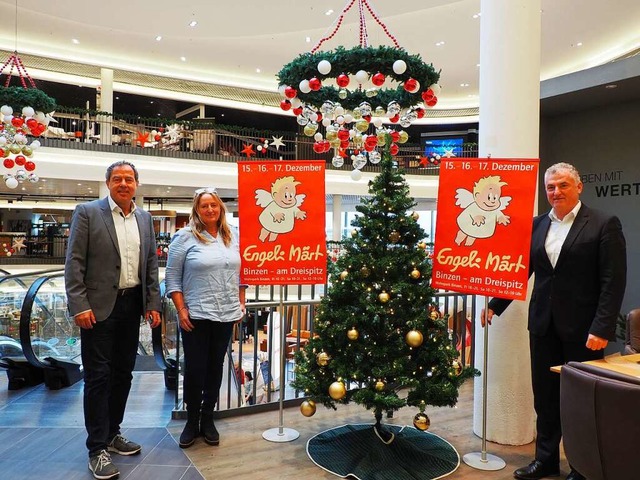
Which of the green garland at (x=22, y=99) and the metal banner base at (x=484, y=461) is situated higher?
the green garland at (x=22, y=99)

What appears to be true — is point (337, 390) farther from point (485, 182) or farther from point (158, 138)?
point (158, 138)

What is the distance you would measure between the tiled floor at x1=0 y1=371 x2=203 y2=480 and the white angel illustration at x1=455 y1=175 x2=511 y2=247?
2.05 meters

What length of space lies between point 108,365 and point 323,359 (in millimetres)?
1218

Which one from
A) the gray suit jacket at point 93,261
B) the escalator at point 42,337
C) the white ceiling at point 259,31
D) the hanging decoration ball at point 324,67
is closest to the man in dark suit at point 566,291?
the gray suit jacket at point 93,261

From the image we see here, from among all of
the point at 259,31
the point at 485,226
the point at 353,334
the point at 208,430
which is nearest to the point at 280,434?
the point at 208,430

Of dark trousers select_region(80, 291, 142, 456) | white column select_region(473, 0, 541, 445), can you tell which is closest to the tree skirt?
white column select_region(473, 0, 541, 445)

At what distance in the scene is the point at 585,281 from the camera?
→ 2621mm

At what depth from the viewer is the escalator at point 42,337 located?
4.11m

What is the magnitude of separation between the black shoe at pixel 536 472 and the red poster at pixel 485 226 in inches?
38.0

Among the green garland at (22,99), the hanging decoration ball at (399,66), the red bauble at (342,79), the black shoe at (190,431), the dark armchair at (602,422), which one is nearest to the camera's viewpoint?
the dark armchair at (602,422)

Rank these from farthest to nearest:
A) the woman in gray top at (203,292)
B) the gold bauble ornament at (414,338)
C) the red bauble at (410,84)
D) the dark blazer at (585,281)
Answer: the red bauble at (410,84) → the woman in gray top at (203,292) → the gold bauble ornament at (414,338) → the dark blazer at (585,281)

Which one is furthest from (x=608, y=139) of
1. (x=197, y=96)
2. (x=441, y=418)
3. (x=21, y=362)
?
(x=197, y=96)

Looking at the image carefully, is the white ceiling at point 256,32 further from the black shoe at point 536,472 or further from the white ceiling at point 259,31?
the black shoe at point 536,472

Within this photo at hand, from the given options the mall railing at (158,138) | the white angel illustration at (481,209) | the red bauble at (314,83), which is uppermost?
the mall railing at (158,138)
